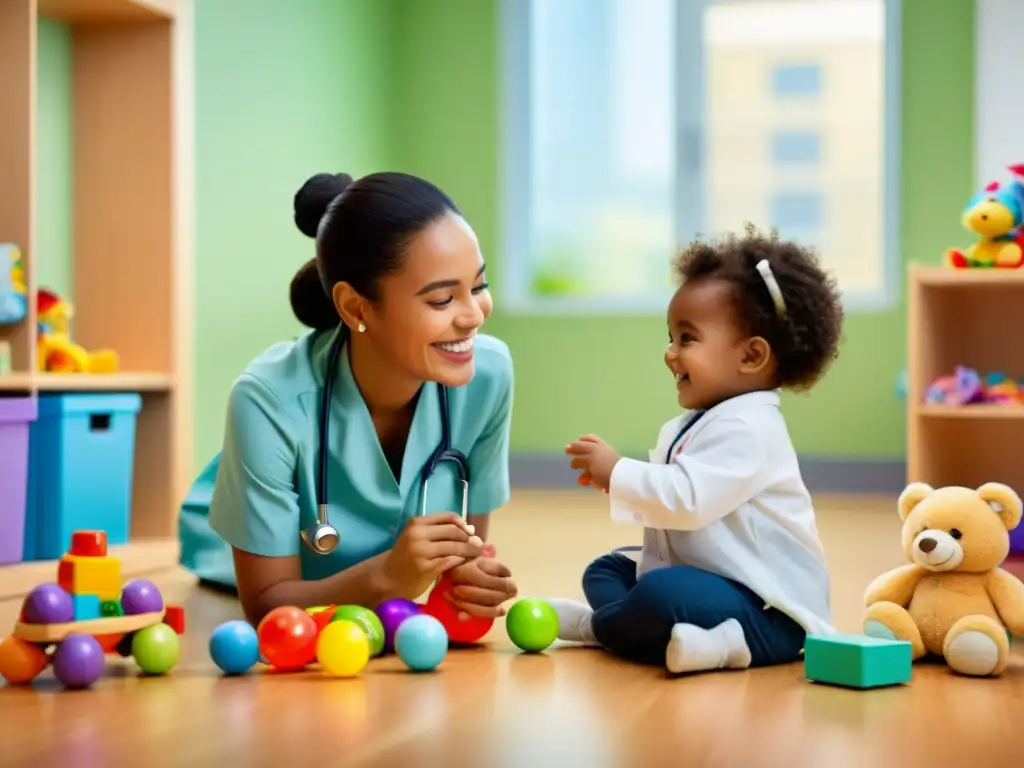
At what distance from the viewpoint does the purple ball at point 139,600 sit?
68.0 inches

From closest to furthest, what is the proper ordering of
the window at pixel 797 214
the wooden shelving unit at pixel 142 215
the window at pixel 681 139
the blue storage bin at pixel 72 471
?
the blue storage bin at pixel 72 471 → the wooden shelving unit at pixel 142 215 → the window at pixel 681 139 → the window at pixel 797 214

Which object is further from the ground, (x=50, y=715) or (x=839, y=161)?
(x=839, y=161)

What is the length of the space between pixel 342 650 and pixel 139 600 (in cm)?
27

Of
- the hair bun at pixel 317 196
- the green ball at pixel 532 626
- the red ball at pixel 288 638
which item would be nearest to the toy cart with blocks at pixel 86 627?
the red ball at pixel 288 638

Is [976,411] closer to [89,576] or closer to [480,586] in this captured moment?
[480,586]

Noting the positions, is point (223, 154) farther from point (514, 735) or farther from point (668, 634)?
point (514, 735)

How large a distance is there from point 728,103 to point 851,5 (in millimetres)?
555

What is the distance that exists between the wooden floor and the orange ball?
0.03 m

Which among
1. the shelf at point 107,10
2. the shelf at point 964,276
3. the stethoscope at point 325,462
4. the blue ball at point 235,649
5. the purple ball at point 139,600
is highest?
the shelf at point 107,10

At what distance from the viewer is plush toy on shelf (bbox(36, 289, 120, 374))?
9.48ft

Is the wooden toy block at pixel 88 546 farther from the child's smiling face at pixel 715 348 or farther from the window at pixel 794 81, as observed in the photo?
the window at pixel 794 81

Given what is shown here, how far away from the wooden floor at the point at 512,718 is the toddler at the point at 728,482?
6 centimetres

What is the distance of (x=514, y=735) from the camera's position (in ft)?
4.56

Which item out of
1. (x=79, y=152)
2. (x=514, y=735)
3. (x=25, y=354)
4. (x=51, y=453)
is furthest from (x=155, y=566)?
(x=514, y=735)
